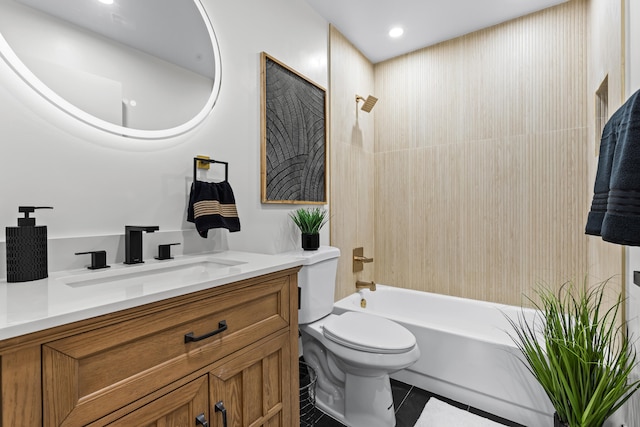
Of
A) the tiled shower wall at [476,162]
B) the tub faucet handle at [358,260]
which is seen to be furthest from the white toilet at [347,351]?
the tub faucet handle at [358,260]

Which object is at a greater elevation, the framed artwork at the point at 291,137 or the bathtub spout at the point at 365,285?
the framed artwork at the point at 291,137

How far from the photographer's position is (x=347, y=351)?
1584mm

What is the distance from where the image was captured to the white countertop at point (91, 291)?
0.56m

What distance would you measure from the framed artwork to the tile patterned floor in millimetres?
1276

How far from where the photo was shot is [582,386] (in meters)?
1.25

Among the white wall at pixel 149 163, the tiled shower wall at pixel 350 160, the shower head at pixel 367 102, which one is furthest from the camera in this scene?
the shower head at pixel 367 102

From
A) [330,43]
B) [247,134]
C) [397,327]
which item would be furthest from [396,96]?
[397,327]

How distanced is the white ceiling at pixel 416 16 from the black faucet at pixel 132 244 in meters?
1.95

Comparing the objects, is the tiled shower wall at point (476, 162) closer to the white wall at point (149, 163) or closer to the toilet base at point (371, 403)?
the white wall at point (149, 163)

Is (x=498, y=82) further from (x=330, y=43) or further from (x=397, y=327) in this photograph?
(x=397, y=327)

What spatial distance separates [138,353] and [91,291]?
7.3 inches

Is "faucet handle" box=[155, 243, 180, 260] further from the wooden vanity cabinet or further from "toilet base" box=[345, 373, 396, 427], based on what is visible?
"toilet base" box=[345, 373, 396, 427]

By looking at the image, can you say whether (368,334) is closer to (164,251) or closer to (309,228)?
(309,228)

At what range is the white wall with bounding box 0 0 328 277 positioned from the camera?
0.96 meters
